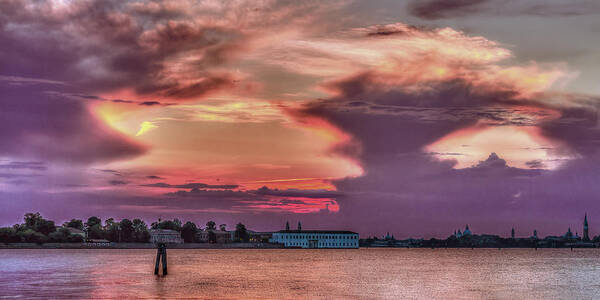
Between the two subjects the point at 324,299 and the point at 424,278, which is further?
the point at 424,278

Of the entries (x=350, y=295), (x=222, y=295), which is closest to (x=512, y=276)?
(x=350, y=295)

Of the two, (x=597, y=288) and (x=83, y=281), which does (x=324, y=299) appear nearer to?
(x=83, y=281)

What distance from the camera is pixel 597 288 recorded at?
225ft

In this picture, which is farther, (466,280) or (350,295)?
(466,280)

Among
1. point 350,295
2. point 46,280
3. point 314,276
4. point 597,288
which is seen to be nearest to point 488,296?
point 350,295

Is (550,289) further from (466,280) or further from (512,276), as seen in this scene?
(512,276)

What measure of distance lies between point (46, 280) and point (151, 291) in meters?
14.3

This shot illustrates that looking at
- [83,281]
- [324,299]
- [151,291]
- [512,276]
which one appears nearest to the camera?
[324,299]

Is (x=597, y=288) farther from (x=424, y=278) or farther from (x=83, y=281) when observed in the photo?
(x=83, y=281)

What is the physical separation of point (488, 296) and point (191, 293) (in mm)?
24394

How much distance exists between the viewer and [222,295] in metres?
55.6

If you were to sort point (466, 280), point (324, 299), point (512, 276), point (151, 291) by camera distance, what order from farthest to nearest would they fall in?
point (512, 276)
point (466, 280)
point (151, 291)
point (324, 299)

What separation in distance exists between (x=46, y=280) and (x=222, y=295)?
2082 centimetres

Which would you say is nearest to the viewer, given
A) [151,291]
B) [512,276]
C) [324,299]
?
[324,299]
